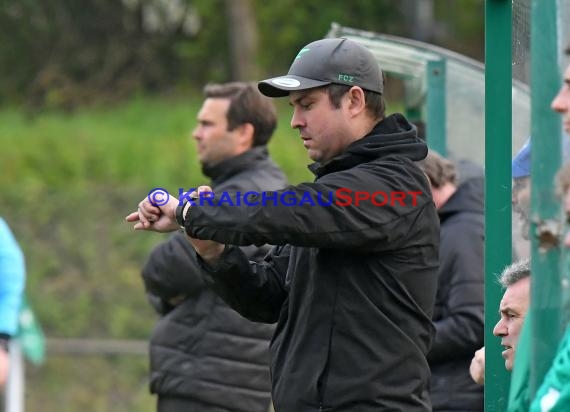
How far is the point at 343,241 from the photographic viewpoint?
362 centimetres

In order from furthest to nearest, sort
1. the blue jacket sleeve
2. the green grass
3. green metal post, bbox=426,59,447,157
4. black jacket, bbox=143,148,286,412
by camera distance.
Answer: the green grass → green metal post, bbox=426,59,447,157 → black jacket, bbox=143,148,286,412 → the blue jacket sleeve

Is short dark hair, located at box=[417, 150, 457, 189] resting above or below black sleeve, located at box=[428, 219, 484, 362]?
above

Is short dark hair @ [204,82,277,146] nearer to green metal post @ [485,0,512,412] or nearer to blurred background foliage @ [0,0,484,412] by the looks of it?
green metal post @ [485,0,512,412]

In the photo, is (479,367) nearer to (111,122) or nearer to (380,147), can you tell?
(380,147)

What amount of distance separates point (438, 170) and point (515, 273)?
5.76ft

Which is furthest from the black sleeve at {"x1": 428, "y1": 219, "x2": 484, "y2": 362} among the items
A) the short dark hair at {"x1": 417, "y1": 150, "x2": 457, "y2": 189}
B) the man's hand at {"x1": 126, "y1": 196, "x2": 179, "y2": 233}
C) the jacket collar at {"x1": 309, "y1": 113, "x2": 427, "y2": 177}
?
the man's hand at {"x1": 126, "y1": 196, "x2": 179, "y2": 233}

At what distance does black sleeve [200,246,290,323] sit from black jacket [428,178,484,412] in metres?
1.25

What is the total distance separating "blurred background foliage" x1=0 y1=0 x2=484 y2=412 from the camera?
10.8 m

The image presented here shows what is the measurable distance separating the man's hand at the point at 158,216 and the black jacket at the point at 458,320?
1756mm

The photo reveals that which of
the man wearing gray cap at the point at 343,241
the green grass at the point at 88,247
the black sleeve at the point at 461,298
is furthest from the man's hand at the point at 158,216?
the green grass at the point at 88,247

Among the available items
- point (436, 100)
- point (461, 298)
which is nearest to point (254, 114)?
point (436, 100)

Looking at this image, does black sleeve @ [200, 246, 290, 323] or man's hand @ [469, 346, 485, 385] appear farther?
man's hand @ [469, 346, 485, 385]

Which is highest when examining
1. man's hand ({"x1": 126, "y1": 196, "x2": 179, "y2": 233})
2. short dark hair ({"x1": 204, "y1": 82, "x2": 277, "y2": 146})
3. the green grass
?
man's hand ({"x1": 126, "y1": 196, "x2": 179, "y2": 233})

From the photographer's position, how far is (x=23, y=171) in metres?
11.5
